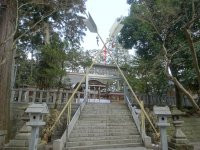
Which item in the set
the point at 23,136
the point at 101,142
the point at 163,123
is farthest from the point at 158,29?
the point at 23,136

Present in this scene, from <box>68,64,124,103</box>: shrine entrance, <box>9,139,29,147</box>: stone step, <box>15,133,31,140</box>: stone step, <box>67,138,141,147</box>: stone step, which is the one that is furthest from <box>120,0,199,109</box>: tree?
<box>9,139,29,147</box>: stone step

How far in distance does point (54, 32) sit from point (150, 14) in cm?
603

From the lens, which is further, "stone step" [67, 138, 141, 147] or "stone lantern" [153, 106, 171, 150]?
"stone step" [67, 138, 141, 147]

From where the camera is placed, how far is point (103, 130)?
27.6 feet

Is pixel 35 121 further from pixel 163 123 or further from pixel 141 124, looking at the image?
pixel 141 124

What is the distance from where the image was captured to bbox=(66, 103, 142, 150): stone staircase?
293 inches

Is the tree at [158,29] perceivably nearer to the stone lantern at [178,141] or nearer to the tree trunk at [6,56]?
the stone lantern at [178,141]

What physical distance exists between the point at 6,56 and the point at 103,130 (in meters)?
4.64

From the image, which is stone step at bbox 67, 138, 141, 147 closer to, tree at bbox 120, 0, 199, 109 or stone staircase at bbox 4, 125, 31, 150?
stone staircase at bbox 4, 125, 31, 150

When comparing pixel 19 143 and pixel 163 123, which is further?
pixel 19 143

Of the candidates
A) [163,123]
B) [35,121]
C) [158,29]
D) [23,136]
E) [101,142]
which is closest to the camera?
[35,121]

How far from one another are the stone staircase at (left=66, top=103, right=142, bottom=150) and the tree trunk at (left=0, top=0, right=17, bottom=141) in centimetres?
261

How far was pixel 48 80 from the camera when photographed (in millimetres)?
10984

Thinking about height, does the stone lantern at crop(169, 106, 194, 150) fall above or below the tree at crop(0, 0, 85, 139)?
below
